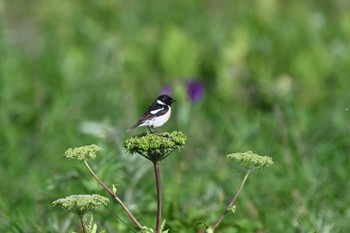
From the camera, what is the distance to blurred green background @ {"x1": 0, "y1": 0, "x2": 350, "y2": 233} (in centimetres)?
411

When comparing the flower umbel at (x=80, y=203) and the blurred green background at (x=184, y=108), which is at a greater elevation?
the blurred green background at (x=184, y=108)

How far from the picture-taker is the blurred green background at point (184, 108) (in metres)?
4.11

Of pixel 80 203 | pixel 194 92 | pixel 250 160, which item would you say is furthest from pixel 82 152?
pixel 194 92

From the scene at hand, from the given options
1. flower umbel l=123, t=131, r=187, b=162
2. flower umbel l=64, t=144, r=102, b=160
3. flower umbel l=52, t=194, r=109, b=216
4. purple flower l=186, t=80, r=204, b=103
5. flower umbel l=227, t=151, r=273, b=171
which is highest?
purple flower l=186, t=80, r=204, b=103

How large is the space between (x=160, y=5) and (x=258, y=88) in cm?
457

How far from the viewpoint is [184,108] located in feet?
20.8

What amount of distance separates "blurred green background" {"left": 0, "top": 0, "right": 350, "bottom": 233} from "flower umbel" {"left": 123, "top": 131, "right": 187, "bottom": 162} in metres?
0.65

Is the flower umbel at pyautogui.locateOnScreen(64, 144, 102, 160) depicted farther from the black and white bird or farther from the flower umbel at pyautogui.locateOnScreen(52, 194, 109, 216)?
the black and white bird

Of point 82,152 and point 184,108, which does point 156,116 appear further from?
point 184,108

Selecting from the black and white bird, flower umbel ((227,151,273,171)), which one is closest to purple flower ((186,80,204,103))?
the black and white bird

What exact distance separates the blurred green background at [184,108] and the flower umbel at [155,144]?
0.65 metres

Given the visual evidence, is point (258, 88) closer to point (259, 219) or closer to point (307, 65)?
point (307, 65)

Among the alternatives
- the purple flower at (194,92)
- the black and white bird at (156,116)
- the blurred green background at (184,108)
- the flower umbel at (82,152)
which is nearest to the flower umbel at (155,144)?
the flower umbel at (82,152)

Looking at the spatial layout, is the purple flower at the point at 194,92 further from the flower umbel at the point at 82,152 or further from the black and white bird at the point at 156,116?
the flower umbel at the point at 82,152
